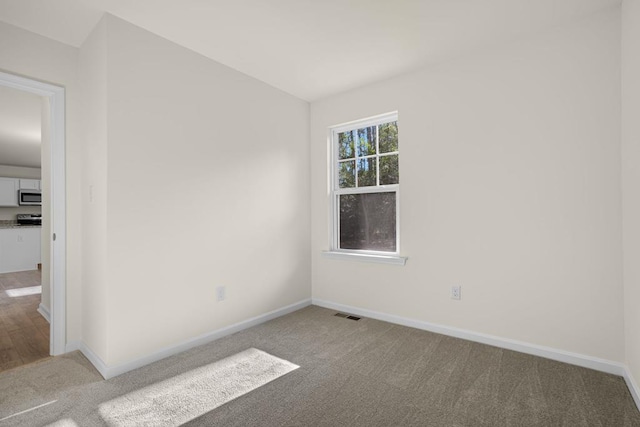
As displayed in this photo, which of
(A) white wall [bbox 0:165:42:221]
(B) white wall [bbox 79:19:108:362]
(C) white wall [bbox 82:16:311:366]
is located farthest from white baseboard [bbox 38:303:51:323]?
(A) white wall [bbox 0:165:42:221]

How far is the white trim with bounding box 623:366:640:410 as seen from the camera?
5.90ft

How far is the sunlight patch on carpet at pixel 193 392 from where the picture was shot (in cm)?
175

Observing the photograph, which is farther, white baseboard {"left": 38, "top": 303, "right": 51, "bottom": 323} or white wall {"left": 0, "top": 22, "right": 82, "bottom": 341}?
white baseboard {"left": 38, "top": 303, "right": 51, "bottom": 323}

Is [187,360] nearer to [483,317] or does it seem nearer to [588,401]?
[483,317]

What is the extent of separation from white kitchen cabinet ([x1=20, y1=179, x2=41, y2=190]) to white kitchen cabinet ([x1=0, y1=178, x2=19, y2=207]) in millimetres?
109

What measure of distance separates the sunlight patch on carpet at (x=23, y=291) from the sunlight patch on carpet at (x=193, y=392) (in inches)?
158

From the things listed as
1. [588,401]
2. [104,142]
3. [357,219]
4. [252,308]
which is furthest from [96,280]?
[588,401]

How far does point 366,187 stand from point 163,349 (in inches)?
97.1

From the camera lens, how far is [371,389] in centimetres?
201

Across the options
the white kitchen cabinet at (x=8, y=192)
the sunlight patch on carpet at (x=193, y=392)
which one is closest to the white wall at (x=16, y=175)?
the white kitchen cabinet at (x=8, y=192)

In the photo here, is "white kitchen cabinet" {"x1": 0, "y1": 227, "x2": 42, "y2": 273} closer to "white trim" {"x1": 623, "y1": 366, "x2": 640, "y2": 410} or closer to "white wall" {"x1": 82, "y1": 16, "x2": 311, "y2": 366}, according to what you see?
"white wall" {"x1": 82, "y1": 16, "x2": 311, "y2": 366}

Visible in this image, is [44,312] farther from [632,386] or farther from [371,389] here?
[632,386]

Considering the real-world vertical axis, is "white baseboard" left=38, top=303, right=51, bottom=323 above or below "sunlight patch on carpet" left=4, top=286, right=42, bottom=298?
above

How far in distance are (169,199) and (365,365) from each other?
6.61 ft
